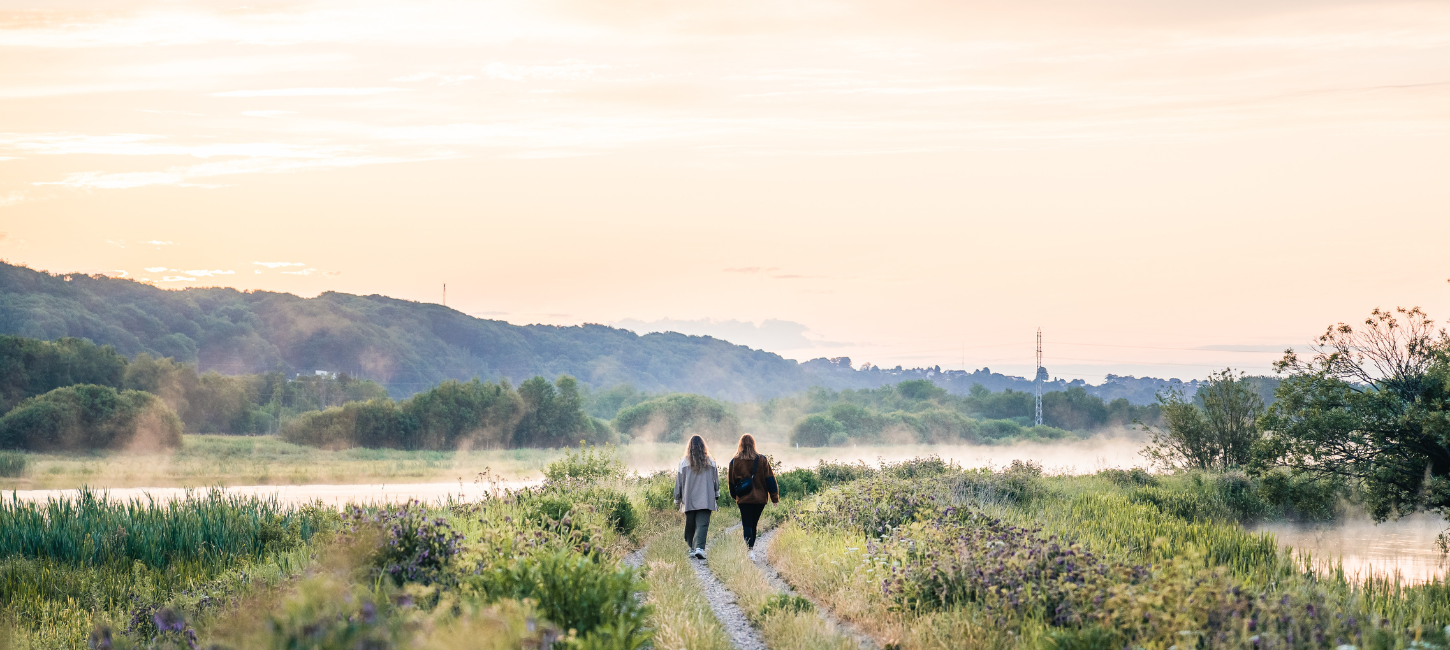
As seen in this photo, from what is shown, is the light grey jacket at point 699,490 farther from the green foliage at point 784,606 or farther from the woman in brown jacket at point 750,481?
the green foliage at point 784,606

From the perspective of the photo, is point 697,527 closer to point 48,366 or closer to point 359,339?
point 48,366

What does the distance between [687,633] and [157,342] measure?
114172 millimetres

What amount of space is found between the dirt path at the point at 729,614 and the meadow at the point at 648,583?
A: 0.16 feet

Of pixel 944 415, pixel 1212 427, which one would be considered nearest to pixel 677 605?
pixel 1212 427

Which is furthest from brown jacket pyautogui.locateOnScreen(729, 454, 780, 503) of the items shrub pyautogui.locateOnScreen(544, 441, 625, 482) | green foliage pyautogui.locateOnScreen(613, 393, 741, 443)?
green foliage pyautogui.locateOnScreen(613, 393, 741, 443)

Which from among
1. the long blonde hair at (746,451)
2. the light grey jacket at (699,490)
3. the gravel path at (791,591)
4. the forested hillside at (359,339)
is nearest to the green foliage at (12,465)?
the gravel path at (791,591)

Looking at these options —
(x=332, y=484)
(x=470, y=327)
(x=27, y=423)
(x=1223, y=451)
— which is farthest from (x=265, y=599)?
(x=470, y=327)

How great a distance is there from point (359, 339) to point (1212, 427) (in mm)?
114571

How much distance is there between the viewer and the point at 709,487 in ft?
43.8

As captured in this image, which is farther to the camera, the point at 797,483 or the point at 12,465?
the point at 12,465

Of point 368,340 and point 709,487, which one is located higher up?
point 368,340

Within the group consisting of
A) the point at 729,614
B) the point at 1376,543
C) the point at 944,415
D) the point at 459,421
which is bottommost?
the point at 944,415

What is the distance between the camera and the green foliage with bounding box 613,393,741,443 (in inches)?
3922

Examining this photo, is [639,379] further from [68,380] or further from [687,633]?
[687,633]
